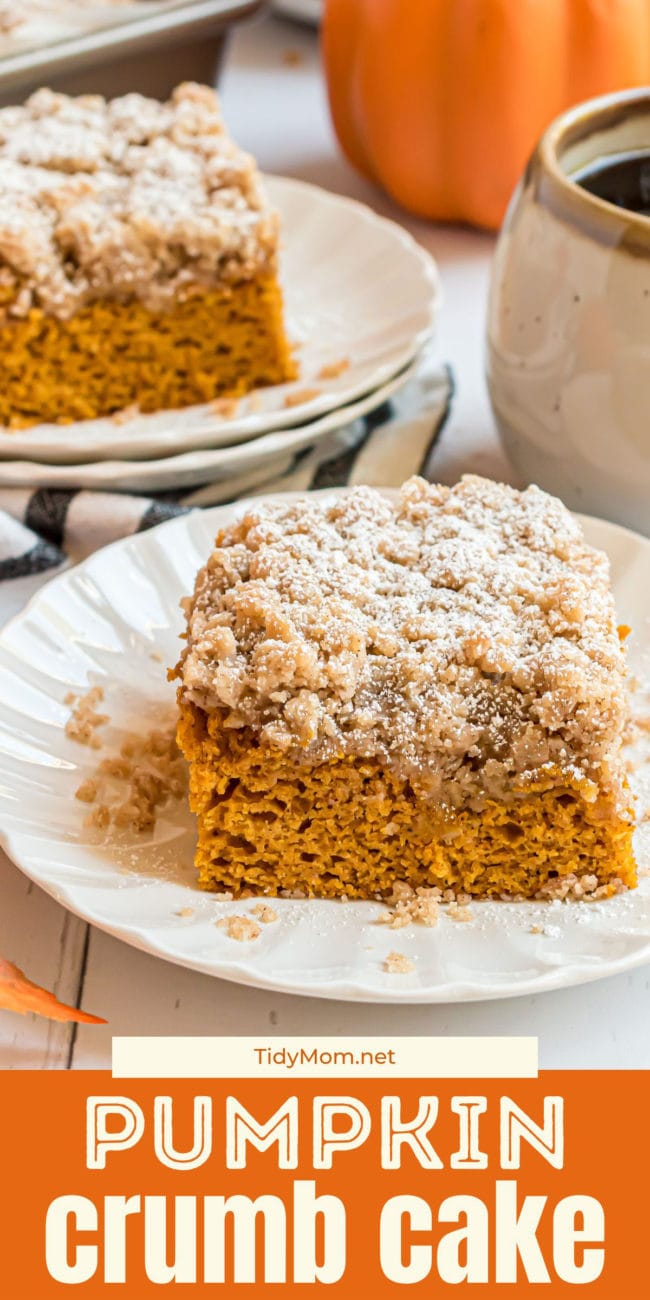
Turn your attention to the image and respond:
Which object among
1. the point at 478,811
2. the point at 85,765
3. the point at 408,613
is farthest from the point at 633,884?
the point at 85,765

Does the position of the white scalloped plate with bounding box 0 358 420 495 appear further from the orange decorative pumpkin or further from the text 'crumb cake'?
the orange decorative pumpkin

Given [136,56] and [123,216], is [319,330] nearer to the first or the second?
[123,216]

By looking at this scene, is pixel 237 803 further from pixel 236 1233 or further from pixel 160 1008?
pixel 236 1233

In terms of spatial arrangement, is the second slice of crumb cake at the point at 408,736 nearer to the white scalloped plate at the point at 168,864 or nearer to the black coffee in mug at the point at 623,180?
the white scalloped plate at the point at 168,864

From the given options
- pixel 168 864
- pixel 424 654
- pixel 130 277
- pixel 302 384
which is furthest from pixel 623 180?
pixel 168 864

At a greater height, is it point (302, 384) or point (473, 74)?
point (473, 74)

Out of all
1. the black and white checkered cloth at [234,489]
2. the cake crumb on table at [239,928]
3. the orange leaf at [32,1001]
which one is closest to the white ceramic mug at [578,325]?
the black and white checkered cloth at [234,489]

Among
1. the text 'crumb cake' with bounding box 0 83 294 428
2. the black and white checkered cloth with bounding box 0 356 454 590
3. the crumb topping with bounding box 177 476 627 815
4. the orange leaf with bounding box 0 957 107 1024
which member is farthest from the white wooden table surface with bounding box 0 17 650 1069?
the text 'crumb cake' with bounding box 0 83 294 428
